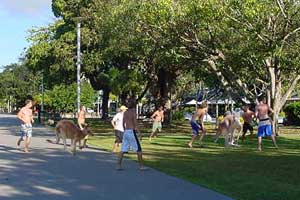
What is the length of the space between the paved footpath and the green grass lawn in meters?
0.56

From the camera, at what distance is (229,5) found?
22250 mm

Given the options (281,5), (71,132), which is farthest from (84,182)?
(281,5)

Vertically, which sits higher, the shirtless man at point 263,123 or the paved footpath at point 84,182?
the shirtless man at point 263,123

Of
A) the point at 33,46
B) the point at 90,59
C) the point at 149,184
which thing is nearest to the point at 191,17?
the point at 149,184

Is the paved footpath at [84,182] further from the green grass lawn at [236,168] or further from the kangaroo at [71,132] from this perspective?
the kangaroo at [71,132]

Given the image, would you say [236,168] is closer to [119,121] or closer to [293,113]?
[119,121]

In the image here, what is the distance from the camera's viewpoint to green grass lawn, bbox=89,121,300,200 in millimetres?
10812

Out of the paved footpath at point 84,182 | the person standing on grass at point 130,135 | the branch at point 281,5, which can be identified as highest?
the branch at point 281,5

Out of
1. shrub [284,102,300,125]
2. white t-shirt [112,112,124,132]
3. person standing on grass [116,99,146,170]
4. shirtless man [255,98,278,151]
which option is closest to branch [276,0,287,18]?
shirtless man [255,98,278,151]

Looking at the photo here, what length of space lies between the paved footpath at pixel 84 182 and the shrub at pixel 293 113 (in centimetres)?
3313

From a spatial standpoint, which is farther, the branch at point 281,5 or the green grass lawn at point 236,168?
the branch at point 281,5

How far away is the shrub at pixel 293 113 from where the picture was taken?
47.8 m

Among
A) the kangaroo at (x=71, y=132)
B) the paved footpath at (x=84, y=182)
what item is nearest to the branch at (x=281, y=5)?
the kangaroo at (x=71, y=132)

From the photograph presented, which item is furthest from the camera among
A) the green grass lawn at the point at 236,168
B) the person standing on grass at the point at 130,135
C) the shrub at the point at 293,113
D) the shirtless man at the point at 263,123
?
the shrub at the point at 293,113
